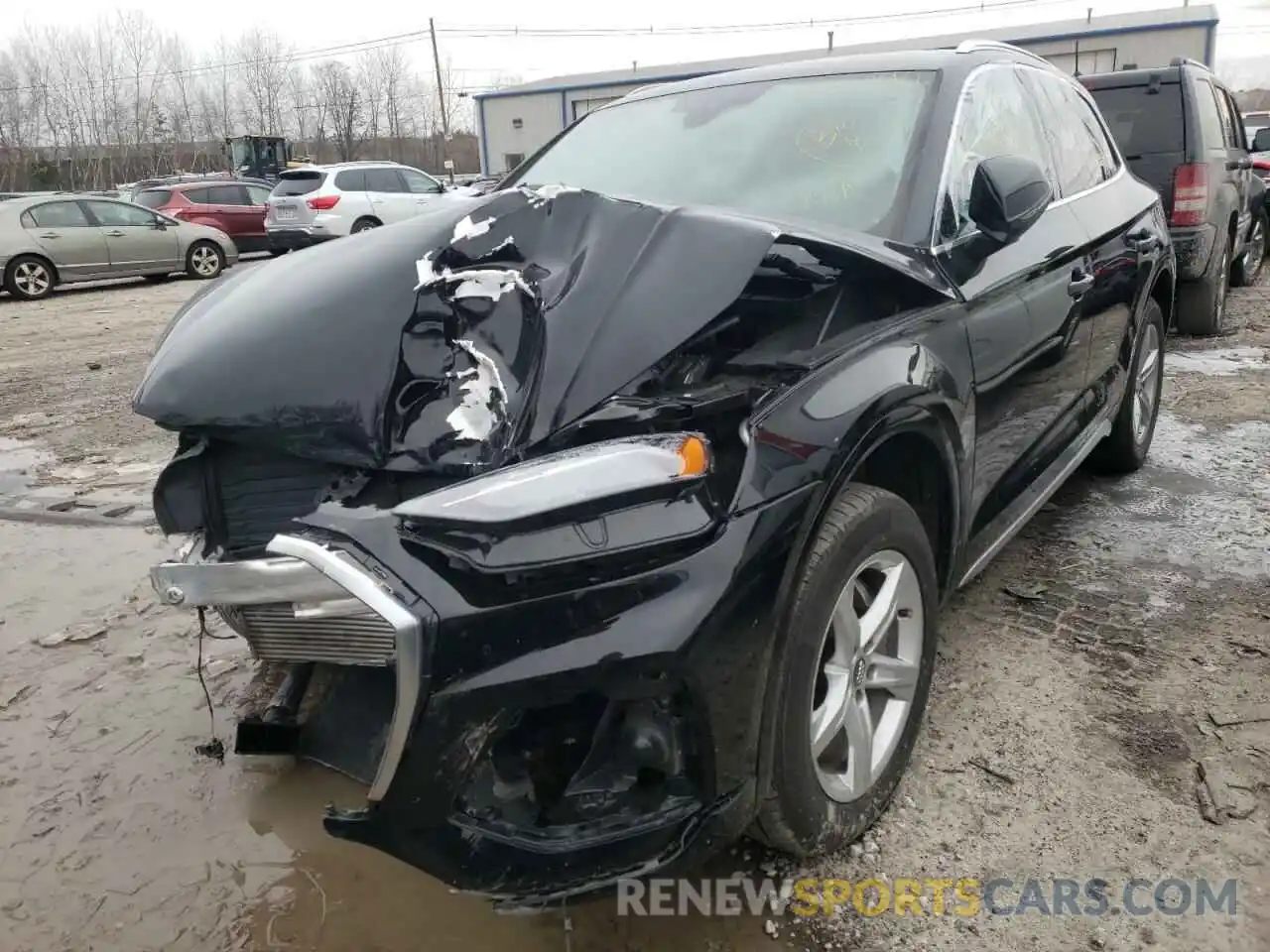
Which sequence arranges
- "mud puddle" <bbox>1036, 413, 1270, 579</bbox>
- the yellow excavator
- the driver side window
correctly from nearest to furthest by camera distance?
the driver side window, "mud puddle" <bbox>1036, 413, 1270, 579</bbox>, the yellow excavator

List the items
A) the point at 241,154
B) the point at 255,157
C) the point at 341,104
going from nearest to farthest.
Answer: the point at 241,154 < the point at 255,157 < the point at 341,104

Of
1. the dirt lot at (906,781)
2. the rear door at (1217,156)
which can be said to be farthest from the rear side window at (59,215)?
the rear door at (1217,156)

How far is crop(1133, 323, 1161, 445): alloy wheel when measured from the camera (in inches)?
164

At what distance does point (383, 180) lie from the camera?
56.2ft

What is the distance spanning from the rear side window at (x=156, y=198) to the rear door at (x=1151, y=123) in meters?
15.4

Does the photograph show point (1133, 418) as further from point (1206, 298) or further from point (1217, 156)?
point (1217, 156)

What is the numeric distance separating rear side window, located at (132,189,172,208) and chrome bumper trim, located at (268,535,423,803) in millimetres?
17832

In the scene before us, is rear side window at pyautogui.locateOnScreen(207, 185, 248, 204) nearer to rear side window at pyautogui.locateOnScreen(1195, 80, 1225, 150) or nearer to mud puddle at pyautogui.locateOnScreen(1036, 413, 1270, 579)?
rear side window at pyautogui.locateOnScreen(1195, 80, 1225, 150)

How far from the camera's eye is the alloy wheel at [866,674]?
75.8 inches

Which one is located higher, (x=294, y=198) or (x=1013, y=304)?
(x=294, y=198)

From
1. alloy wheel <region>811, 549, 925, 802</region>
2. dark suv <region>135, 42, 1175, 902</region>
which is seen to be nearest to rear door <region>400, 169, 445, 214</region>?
dark suv <region>135, 42, 1175, 902</region>

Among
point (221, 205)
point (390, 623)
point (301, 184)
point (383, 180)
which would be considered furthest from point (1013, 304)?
point (221, 205)

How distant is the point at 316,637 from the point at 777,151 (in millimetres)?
1889

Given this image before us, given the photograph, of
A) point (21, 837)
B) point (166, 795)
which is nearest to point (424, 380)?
point (166, 795)
